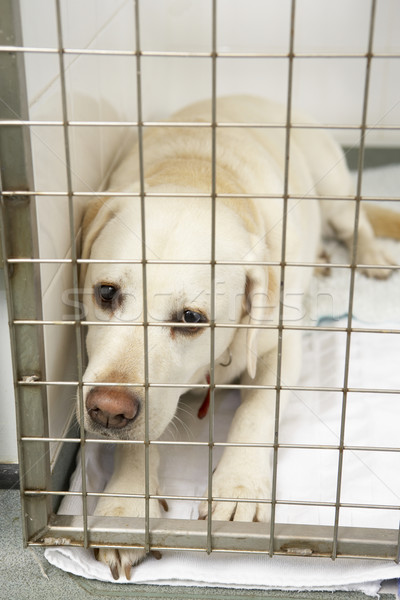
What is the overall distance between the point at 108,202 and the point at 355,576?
0.93 m

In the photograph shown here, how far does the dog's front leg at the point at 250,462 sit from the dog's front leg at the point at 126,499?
0.13 m

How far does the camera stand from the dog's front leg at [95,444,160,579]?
1312mm

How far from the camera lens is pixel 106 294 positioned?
4.85 feet

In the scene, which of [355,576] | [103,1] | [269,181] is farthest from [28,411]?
[103,1]

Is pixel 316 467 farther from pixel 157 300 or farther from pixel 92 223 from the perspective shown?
pixel 92 223

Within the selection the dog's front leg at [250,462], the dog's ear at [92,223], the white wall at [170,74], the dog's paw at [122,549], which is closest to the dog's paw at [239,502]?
the dog's front leg at [250,462]

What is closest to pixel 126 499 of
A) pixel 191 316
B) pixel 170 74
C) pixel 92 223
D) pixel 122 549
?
pixel 122 549

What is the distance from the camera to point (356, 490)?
153 centimetres

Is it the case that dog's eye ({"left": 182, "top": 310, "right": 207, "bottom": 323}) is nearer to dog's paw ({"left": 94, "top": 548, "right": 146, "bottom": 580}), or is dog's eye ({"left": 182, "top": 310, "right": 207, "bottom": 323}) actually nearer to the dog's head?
the dog's head

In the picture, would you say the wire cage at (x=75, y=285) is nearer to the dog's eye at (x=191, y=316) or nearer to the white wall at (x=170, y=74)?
the white wall at (x=170, y=74)

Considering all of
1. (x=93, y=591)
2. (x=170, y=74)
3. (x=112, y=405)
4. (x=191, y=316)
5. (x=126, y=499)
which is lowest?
(x=93, y=591)

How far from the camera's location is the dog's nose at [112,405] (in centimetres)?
128

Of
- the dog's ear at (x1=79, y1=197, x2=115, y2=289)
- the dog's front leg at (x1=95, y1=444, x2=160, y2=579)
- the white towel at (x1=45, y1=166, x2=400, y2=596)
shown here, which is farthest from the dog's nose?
the dog's ear at (x1=79, y1=197, x2=115, y2=289)

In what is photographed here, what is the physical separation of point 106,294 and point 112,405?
28cm
